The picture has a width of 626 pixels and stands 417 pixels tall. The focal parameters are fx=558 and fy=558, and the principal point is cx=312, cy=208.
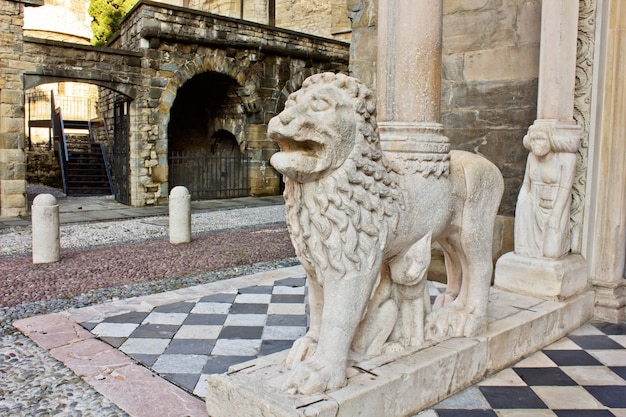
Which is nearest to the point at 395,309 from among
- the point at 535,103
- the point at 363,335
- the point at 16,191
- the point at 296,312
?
the point at 363,335

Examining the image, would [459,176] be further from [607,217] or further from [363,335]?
[607,217]

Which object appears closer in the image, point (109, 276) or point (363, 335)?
point (363, 335)

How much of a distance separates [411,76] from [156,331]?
2.45 metres

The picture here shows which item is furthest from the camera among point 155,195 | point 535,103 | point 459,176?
point 155,195

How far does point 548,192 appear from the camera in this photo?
410 cm

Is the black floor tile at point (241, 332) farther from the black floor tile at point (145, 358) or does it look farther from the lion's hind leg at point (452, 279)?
the lion's hind leg at point (452, 279)

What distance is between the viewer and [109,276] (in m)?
5.89

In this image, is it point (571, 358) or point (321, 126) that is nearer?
point (321, 126)

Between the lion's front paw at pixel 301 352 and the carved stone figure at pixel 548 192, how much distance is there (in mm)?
2265

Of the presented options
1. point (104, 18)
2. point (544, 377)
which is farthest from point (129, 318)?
point (104, 18)

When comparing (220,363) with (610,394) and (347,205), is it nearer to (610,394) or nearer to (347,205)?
(347,205)

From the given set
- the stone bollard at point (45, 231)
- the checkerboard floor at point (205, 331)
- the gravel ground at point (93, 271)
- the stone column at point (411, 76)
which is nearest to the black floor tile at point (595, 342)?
the stone column at point (411, 76)

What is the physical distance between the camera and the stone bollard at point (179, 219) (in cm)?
790

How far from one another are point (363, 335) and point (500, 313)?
1.20 meters
